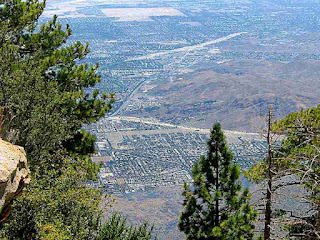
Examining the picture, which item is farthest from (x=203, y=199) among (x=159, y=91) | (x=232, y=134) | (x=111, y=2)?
(x=111, y=2)

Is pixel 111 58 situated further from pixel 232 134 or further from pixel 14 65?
Answer: pixel 14 65

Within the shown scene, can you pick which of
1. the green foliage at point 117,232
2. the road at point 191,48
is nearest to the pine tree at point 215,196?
the green foliage at point 117,232

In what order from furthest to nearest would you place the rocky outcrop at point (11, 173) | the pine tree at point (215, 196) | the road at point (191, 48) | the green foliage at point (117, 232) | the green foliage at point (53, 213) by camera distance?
the road at point (191, 48) < the pine tree at point (215, 196) < the green foliage at point (117, 232) < the green foliage at point (53, 213) < the rocky outcrop at point (11, 173)

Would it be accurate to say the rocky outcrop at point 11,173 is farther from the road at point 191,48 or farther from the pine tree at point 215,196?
the road at point 191,48

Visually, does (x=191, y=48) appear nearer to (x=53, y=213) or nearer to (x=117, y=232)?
(x=117, y=232)

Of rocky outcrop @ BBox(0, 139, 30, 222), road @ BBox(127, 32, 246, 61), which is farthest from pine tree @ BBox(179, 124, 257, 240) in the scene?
road @ BBox(127, 32, 246, 61)

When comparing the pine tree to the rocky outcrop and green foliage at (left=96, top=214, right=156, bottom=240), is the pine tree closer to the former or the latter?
green foliage at (left=96, top=214, right=156, bottom=240)
